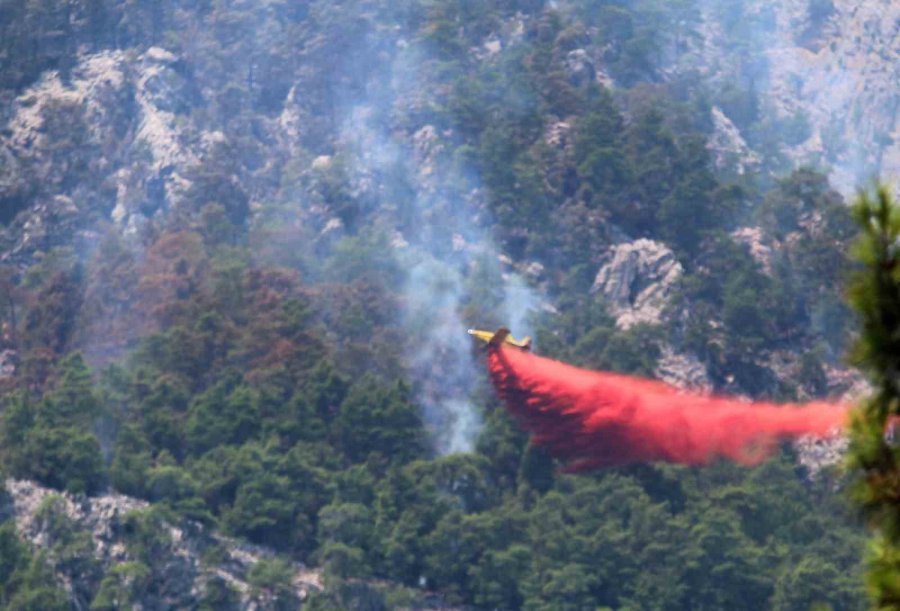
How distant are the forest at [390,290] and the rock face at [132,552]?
0.29 meters

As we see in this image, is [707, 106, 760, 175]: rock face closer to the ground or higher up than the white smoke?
closer to the ground

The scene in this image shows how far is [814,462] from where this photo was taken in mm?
75750

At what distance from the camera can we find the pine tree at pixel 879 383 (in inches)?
460

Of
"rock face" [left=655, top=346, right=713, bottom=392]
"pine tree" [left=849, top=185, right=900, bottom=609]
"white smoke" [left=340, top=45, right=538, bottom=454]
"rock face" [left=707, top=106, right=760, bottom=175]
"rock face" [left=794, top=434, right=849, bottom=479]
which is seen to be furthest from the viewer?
"rock face" [left=707, top=106, right=760, bottom=175]

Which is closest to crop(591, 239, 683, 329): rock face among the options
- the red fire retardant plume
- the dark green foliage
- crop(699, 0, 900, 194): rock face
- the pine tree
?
crop(699, 0, 900, 194): rock face

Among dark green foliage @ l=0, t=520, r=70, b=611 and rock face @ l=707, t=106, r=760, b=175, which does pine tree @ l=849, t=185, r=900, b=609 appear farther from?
rock face @ l=707, t=106, r=760, b=175

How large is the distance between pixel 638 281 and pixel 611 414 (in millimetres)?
37602

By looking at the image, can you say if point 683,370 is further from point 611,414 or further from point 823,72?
point 823,72

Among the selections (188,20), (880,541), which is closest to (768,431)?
(880,541)

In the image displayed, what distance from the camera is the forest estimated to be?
67188 millimetres

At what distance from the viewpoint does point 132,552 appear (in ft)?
210

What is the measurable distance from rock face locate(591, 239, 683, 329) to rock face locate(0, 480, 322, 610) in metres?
23.8

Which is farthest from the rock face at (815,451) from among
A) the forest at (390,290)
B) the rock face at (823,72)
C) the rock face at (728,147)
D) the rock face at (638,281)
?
the rock face at (823,72)

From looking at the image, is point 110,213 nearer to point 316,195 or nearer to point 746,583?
point 316,195
